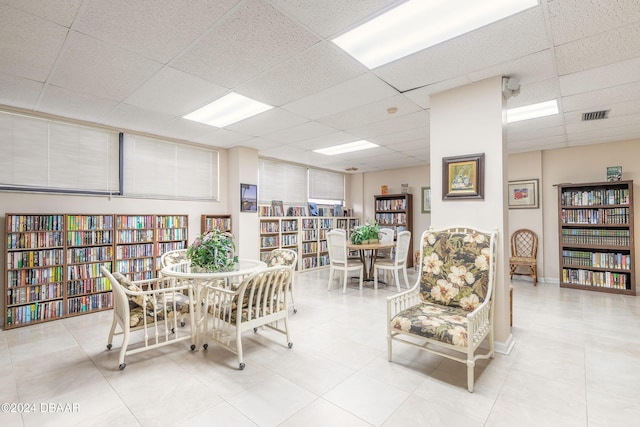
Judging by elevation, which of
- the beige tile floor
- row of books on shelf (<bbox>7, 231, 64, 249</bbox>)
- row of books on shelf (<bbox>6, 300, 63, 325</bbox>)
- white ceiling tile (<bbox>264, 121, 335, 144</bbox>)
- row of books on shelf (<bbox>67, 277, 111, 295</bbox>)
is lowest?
the beige tile floor

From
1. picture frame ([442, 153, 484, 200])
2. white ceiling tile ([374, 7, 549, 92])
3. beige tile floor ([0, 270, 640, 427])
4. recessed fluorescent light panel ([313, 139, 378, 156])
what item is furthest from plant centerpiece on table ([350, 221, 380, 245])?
white ceiling tile ([374, 7, 549, 92])

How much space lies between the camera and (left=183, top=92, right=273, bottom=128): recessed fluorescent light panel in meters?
3.50

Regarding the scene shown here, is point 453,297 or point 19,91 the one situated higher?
point 19,91

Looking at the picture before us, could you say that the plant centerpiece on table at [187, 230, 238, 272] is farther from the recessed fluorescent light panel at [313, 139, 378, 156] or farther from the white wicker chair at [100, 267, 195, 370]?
the recessed fluorescent light panel at [313, 139, 378, 156]

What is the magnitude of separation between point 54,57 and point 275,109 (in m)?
2.07

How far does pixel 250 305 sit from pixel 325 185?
5802 millimetres

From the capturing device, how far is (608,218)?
502 cm

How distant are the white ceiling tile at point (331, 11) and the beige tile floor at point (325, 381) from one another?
8.70 ft

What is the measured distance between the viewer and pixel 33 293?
362cm

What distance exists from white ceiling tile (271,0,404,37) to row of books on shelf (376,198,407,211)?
596cm

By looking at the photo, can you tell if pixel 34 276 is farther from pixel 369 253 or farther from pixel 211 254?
pixel 369 253

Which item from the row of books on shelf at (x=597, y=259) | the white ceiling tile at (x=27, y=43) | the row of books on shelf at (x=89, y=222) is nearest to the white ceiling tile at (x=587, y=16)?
the white ceiling tile at (x=27, y=43)

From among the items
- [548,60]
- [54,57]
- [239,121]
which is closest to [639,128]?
[548,60]

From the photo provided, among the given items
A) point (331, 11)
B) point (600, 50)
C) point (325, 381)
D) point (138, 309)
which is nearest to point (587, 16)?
point (600, 50)
